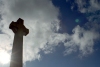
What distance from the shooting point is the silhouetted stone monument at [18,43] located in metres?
18.0

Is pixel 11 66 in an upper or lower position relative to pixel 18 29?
lower

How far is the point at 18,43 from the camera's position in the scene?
20031 mm

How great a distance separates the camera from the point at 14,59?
59.7 feet

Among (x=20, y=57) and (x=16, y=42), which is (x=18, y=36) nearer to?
(x=16, y=42)

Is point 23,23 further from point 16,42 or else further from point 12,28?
point 16,42

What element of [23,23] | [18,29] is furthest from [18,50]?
[23,23]

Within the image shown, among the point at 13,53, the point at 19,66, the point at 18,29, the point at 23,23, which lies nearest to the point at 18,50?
the point at 13,53

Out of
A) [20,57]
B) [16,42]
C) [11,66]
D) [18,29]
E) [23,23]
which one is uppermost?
[23,23]

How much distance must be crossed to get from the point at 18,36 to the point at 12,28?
7.61ft

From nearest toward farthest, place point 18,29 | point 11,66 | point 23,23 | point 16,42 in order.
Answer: point 11,66
point 16,42
point 18,29
point 23,23

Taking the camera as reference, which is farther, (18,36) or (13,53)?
(18,36)

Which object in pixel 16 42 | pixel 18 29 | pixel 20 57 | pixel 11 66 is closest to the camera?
pixel 11 66

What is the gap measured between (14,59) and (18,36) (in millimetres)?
3798

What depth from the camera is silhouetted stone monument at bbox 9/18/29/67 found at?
18031 millimetres
